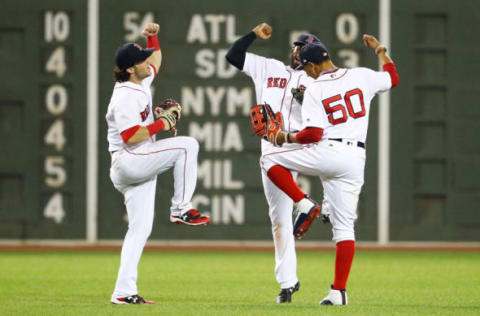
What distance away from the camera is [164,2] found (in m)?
11.5

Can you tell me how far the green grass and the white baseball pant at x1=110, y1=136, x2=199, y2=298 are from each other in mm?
320

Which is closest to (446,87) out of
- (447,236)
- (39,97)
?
(447,236)

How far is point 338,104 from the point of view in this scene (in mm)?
6434

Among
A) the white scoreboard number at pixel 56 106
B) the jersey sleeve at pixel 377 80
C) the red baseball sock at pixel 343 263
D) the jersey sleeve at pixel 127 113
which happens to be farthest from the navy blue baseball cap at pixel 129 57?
the white scoreboard number at pixel 56 106

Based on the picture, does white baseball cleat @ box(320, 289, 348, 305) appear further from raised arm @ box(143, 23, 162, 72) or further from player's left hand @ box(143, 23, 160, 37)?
player's left hand @ box(143, 23, 160, 37)

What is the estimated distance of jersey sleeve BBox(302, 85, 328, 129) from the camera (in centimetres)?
635

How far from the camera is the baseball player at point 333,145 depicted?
640cm

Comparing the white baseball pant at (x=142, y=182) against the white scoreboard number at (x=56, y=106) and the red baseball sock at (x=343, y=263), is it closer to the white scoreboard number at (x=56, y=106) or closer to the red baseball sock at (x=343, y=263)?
the red baseball sock at (x=343, y=263)

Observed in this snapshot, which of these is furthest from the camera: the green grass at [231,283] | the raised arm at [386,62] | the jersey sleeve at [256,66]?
the jersey sleeve at [256,66]

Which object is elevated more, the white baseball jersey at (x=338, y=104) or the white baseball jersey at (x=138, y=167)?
the white baseball jersey at (x=338, y=104)

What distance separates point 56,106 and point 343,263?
5.96m

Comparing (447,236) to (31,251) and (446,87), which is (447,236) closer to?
(446,87)

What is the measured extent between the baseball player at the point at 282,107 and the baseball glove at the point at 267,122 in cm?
12

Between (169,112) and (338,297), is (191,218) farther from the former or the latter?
(338,297)
